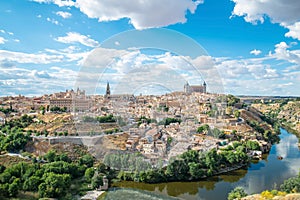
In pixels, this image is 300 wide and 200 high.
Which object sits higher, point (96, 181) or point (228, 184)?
point (96, 181)

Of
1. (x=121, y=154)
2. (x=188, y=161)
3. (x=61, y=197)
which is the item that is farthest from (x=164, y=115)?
(x=61, y=197)

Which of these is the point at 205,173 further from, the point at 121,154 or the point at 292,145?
the point at 292,145

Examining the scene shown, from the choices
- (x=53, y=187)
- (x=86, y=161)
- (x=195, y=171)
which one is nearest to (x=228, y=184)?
(x=195, y=171)

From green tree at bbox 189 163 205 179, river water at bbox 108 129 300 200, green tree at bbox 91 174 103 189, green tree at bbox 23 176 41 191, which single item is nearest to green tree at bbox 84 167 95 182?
green tree at bbox 91 174 103 189

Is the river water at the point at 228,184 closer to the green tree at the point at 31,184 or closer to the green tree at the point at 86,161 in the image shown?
the green tree at the point at 86,161

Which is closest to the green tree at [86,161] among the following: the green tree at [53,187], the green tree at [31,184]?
the green tree at [53,187]

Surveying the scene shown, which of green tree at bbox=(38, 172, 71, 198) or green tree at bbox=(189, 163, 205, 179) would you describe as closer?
green tree at bbox=(38, 172, 71, 198)

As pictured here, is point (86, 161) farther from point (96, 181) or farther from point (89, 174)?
point (96, 181)

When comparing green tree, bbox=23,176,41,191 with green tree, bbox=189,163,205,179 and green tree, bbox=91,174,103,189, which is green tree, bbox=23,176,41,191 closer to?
green tree, bbox=91,174,103,189
